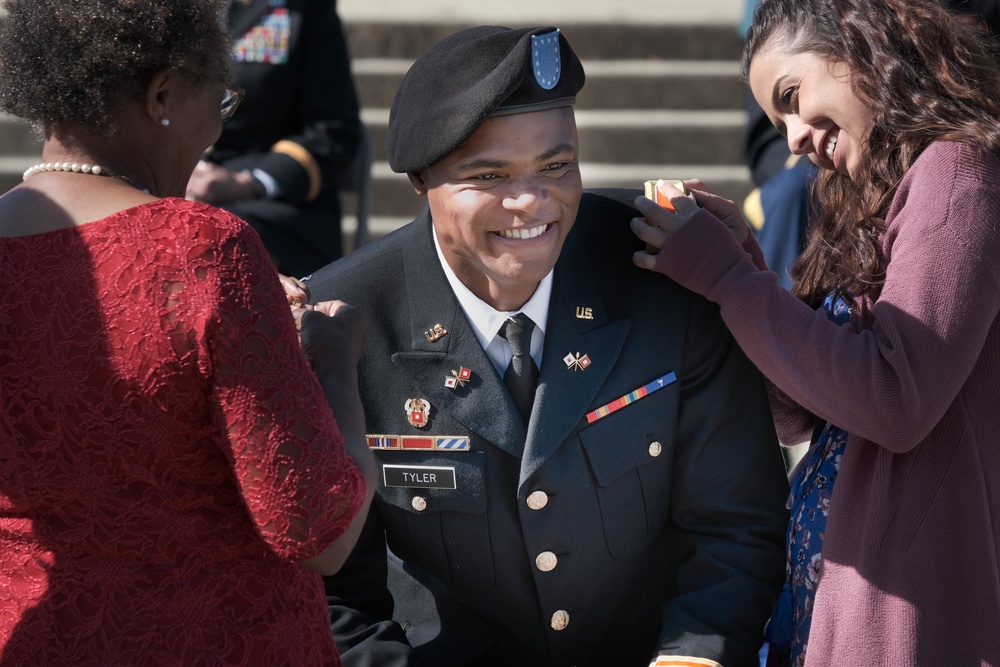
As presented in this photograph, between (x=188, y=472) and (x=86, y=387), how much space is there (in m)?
0.18

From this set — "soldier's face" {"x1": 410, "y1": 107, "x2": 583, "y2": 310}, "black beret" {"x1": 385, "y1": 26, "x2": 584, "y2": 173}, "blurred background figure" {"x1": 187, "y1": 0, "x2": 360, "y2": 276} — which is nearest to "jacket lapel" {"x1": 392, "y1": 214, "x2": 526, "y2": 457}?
"soldier's face" {"x1": 410, "y1": 107, "x2": 583, "y2": 310}

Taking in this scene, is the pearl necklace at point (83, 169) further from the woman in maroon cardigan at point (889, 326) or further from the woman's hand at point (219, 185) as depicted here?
the woman's hand at point (219, 185)

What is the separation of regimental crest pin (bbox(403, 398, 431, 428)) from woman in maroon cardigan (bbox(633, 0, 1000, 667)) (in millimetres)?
491

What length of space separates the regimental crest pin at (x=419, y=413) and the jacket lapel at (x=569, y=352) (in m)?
0.20

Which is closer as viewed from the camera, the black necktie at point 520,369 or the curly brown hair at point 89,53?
the curly brown hair at point 89,53

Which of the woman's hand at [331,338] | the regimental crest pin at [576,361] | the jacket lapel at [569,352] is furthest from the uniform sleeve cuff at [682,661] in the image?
the woman's hand at [331,338]

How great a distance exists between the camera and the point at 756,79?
7.92 feet

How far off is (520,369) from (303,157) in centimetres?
217

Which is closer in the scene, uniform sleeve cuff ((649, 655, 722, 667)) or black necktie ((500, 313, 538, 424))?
uniform sleeve cuff ((649, 655, 722, 667))

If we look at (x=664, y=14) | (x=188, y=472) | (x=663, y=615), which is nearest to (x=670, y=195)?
(x=663, y=615)

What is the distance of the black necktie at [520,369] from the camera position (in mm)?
2395

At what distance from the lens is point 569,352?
238 cm

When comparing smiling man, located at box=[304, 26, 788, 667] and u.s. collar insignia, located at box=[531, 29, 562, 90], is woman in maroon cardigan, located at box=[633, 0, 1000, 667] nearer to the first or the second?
smiling man, located at box=[304, 26, 788, 667]

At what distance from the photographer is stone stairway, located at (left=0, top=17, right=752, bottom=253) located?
259 inches
